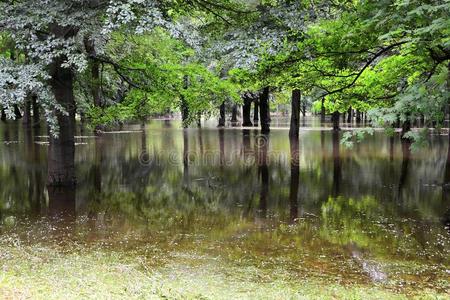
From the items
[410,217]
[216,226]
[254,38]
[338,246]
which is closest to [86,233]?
[216,226]

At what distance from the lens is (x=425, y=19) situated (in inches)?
272

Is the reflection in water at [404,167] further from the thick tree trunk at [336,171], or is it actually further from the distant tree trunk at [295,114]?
the distant tree trunk at [295,114]

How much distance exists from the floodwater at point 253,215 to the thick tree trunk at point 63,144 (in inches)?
16.5

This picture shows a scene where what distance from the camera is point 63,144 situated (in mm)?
12570

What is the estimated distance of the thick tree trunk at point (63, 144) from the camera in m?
12.2

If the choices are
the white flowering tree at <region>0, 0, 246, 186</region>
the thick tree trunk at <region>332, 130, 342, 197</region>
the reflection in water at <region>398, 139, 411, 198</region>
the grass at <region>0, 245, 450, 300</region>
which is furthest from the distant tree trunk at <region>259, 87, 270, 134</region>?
the grass at <region>0, 245, 450, 300</region>

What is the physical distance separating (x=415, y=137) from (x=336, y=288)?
284 cm

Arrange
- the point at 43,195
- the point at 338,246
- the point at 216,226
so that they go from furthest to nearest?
1. the point at 43,195
2. the point at 216,226
3. the point at 338,246

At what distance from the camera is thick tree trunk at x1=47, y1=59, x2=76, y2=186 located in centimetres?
1225

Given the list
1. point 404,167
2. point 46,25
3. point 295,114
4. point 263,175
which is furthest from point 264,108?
point 46,25

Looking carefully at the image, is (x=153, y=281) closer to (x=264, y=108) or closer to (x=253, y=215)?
(x=253, y=215)

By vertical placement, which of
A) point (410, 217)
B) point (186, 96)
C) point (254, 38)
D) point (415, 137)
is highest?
point (254, 38)

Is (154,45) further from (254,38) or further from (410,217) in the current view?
(410,217)

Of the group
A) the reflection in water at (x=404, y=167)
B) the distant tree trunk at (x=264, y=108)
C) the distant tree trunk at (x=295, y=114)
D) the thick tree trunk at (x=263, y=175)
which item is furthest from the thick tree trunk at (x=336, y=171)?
the distant tree trunk at (x=264, y=108)
